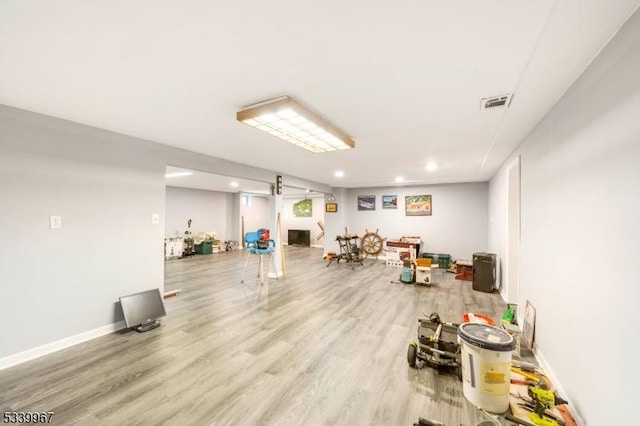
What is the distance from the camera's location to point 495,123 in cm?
259

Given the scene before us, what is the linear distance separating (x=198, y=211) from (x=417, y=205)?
791 cm

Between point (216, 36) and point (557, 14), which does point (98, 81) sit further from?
point (557, 14)

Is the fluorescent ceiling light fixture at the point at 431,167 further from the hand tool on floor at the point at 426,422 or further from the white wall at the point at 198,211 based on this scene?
the white wall at the point at 198,211

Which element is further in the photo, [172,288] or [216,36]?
[172,288]

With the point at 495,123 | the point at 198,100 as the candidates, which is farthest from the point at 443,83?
the point at 198,100

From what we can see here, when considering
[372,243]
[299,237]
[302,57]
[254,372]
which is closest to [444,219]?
[372,243]

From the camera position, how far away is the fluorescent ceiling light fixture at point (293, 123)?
6.68 feet

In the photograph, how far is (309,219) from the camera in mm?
11547

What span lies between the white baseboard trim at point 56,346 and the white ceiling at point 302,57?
231 centimetres

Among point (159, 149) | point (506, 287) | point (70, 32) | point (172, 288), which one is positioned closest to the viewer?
point (70, 32)

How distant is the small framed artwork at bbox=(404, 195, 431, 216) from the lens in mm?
7604

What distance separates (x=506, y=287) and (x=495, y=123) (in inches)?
119

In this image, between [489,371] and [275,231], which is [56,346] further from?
[489,371]

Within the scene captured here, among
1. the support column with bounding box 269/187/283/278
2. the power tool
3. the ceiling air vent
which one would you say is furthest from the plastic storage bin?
the power tool
